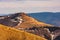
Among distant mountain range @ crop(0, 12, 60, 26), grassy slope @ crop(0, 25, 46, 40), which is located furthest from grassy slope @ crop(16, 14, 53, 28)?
grassy slope @ crop(0, 25, 46, 40)

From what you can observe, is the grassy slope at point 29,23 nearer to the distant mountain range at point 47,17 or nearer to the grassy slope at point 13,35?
the distant mountain range at point 47,17

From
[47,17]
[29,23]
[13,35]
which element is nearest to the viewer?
[13,35]

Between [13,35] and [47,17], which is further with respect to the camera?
[47,17]

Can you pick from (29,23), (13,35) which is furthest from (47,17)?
(13,35)

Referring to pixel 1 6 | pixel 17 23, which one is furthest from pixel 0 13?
pixel 17 23

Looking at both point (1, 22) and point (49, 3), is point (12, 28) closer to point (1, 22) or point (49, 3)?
point (1, 22)

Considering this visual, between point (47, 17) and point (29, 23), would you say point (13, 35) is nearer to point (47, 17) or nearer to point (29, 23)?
point (29, 23)

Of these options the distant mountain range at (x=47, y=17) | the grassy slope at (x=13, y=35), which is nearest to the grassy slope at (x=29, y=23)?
the distant mountain range at (x=47, y=17)

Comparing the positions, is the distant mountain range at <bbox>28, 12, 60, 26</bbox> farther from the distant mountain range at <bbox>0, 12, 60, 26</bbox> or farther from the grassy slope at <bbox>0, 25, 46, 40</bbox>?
the grassy slope at <bbox>0, 25, 46, 40</bbox>
